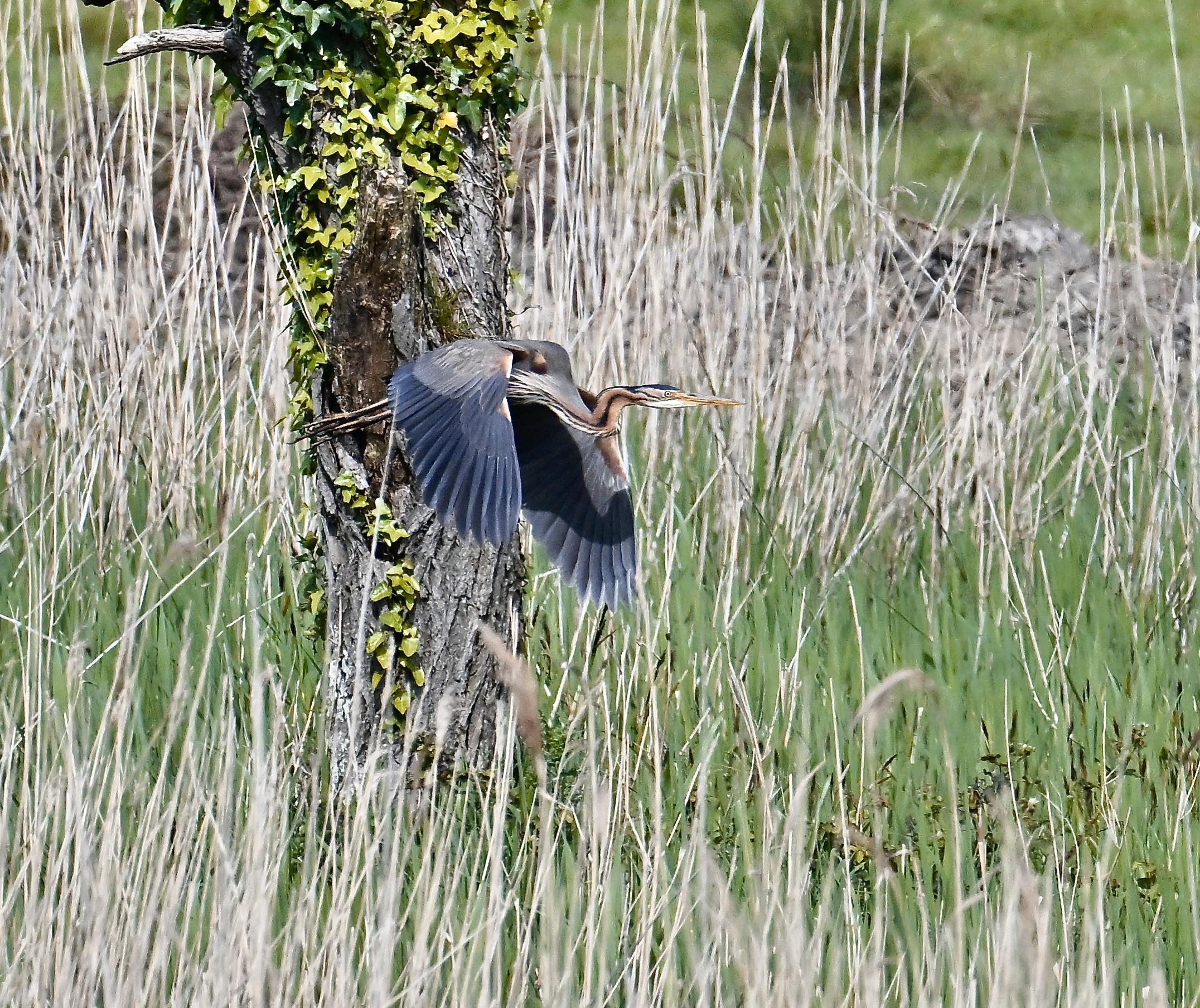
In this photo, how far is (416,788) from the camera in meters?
1.75

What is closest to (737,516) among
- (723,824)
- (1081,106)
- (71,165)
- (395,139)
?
(723,824)

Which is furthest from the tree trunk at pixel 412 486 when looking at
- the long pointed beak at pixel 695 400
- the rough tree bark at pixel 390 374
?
the long pointed beak at pixel 695 400

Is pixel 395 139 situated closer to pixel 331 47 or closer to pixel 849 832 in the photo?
pixel 331 47

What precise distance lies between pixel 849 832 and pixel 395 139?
870 mm

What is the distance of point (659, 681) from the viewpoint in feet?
6.89

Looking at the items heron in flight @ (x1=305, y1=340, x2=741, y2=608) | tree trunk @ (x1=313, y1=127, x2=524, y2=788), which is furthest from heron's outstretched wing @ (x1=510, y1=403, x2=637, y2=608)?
tree trunk @ (x1=313, y1=127, x2=524, y2=788)

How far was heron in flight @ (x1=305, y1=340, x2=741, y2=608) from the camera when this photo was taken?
1.48 meters

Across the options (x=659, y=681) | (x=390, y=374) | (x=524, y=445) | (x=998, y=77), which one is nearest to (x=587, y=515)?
(x=524, y=445)

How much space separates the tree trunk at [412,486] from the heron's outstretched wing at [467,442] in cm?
6

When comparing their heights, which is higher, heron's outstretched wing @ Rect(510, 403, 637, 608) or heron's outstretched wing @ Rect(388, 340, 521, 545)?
heron's outstretched wing @ Rect(388, 340, 521, 545)

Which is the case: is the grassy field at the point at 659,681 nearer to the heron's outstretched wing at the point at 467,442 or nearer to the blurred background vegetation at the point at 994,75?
the heron's outstretched wing at the point at 467,442

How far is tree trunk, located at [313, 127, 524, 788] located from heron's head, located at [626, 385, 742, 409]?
19 centimetres

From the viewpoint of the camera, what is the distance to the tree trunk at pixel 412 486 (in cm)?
159

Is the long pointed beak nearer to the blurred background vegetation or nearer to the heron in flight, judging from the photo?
the heron in flight
